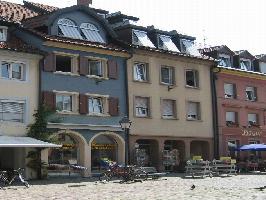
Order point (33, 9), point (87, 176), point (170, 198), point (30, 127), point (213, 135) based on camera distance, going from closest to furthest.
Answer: point (170, 198) → point (30, 127) → point (87, 176) → point (33, 9) → point (213, 135)

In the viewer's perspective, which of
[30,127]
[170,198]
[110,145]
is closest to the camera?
[170,198]

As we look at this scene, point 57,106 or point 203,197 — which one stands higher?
A: point 57,106

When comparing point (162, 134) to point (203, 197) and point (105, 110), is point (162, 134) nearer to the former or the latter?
point (105, 110)

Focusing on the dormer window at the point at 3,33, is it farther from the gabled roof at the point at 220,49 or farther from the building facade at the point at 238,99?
the gabled roof at the point at 220,49

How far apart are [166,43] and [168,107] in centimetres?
513

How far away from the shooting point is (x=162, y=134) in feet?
131

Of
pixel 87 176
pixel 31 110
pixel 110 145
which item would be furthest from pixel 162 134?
pixel 31 110

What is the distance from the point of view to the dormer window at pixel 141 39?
132 ft

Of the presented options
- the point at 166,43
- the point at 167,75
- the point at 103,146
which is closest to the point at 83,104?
the point at 103,146

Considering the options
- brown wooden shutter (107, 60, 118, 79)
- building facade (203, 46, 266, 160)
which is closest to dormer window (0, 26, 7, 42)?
brown wooden shutter (107, 60, 118, 79)

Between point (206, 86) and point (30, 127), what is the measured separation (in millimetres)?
16298

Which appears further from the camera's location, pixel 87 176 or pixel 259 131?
pixel 259 131

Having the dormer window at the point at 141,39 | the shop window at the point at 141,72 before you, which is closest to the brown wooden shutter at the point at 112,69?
the shop window at the point at 141,72

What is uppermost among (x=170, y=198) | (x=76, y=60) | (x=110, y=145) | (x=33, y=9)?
(x=33, y=9)
